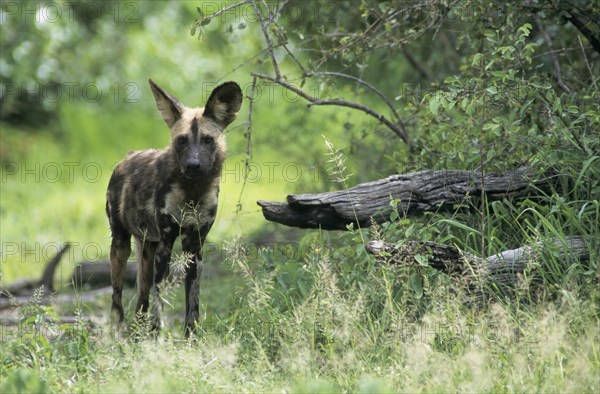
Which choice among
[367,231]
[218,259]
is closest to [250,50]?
[218,259]

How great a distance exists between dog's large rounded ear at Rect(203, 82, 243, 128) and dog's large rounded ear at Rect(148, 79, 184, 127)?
0.17 m

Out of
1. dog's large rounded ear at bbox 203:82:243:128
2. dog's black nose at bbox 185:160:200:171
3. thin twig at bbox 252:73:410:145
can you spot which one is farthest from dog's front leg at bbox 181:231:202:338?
thin twig at bbox 252:73:410:145

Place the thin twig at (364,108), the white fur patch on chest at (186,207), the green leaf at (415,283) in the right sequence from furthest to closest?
the thin twig at (364,108) → the white fur patch on chest at (186,207) → the green leaf at (415,283)

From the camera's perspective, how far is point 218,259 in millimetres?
8172

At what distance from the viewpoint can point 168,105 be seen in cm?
538

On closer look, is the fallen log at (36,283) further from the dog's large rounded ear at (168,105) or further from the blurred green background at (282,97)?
the dog's large rounded ear at (168,105)

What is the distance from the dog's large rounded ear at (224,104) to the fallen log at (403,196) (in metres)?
0.71

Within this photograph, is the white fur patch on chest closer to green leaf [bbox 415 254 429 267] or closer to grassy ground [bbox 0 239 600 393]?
grassy ground [bbox 0 239 600 393]

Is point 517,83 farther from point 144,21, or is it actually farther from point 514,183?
point 144,21

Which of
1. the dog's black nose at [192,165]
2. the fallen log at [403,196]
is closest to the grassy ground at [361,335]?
the fallen log at [403,196]

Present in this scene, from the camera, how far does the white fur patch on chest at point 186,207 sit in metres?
5.18

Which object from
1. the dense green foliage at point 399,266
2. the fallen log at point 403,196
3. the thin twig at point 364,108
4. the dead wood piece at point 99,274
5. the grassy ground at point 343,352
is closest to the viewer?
the grassy ground at point 343,352

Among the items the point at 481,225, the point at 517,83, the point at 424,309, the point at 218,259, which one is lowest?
the point at 218,259

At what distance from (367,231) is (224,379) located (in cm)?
173
